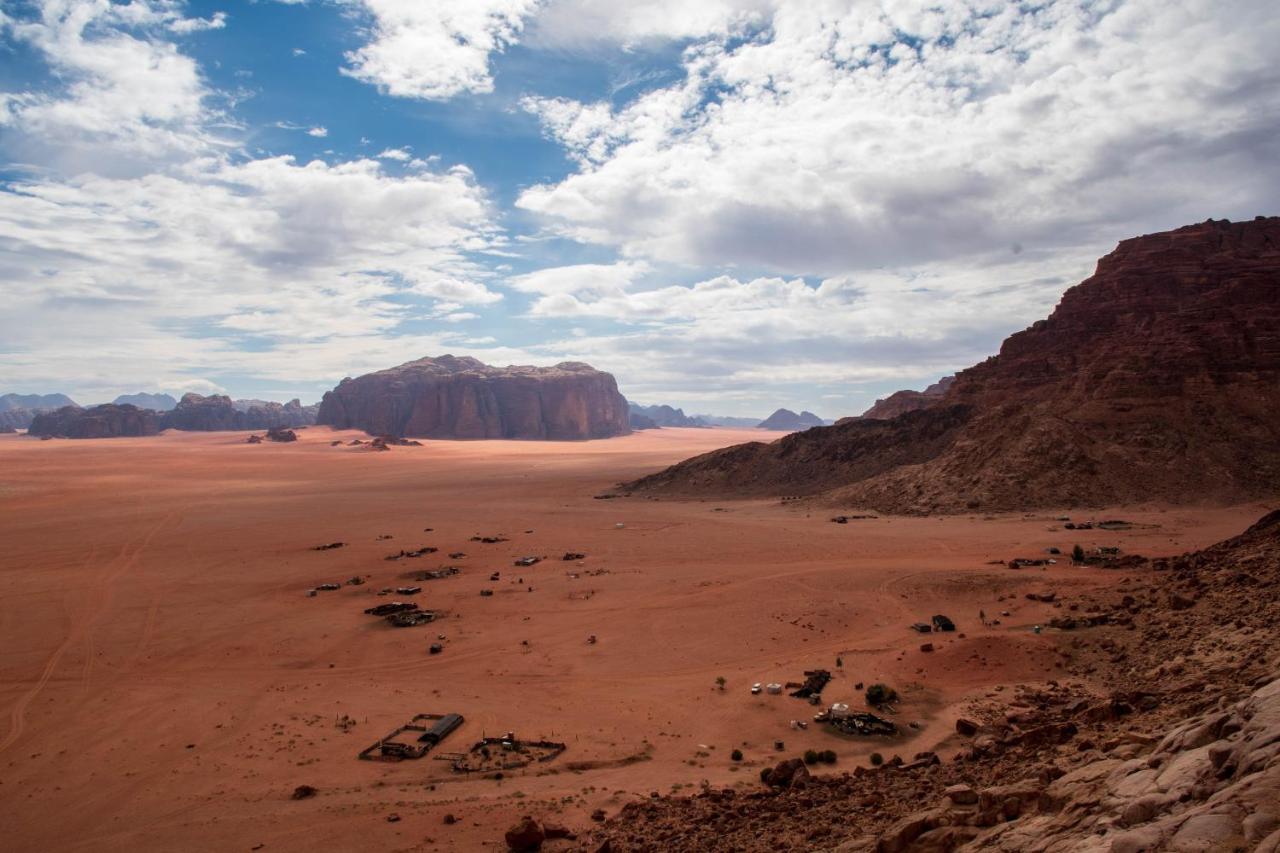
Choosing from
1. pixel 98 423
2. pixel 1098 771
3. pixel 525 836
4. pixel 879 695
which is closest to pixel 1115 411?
pixel 879 695

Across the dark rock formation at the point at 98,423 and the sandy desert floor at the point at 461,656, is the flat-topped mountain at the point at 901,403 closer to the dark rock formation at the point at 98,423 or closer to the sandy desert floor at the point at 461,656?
the sandy desert floor at the point at 461,656

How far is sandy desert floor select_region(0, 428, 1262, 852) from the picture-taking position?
14.3 meters

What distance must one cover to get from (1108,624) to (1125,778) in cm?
1637

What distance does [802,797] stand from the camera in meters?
12.6

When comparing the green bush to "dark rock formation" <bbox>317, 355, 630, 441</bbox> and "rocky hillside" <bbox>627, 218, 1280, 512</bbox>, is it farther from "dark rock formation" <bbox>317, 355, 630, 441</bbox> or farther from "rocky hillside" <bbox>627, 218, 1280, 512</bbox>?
"dark rock formation" <bbox>317, 355, 630, 441</bbox>

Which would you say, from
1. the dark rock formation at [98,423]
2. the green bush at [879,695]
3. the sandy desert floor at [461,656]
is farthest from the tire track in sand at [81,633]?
the dark rock formation at [98,423]

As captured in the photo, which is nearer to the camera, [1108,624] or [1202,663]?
[1202,663]

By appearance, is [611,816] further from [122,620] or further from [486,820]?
[122,620]

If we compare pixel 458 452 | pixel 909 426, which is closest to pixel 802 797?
pixel 909 426

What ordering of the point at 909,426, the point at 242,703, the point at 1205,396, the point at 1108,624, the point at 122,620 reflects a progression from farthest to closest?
the point at 909,426
the point at 1205,396
the point at 122,620
the point at 1108,624
the point at 242,703

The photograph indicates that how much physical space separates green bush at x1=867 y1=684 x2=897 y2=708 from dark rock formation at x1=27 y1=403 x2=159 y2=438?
20734cm

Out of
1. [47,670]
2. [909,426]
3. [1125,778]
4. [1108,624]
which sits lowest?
[47,670]

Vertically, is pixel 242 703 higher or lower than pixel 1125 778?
lower

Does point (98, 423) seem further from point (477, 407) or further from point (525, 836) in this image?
point (525, 836)
